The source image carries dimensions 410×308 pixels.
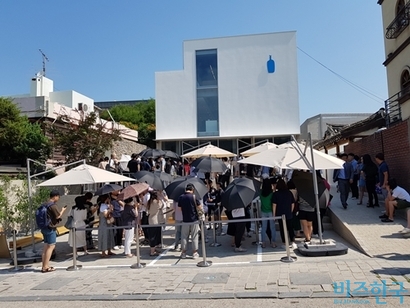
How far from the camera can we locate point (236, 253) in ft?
29.0

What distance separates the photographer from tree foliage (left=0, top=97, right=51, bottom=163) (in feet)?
62.0

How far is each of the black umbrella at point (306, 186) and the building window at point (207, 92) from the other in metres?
19.9

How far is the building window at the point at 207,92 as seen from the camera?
29.3m

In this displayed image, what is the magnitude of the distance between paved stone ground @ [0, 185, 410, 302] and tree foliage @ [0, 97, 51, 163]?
11130mm

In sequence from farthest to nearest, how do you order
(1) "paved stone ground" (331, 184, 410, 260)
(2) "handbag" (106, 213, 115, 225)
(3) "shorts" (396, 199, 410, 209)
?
(3) "shorts" (396, 199, 410, 209)
(2) "handbag" (106, 213, 115, 225)
(1) "paved stone ground" (331, 184, 410, 260)

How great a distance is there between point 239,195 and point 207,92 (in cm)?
2195

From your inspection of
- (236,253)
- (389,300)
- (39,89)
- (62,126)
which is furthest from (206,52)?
(389,300)

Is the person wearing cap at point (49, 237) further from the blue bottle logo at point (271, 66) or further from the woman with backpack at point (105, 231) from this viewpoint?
the blue bottle logo at point (271, 66)

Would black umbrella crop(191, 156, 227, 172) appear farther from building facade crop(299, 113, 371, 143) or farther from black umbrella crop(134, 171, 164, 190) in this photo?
building facade crop(299, 113, 371, 143)

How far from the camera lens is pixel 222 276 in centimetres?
693

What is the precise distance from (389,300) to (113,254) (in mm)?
6871

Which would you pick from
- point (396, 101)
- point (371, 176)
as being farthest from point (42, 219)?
point (396, 101)

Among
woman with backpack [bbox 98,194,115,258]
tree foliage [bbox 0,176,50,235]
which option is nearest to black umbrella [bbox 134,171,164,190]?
→ woman with backpack [bbox 98,194,115,258]

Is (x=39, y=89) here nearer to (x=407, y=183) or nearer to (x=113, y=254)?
(x=113, y=254)
